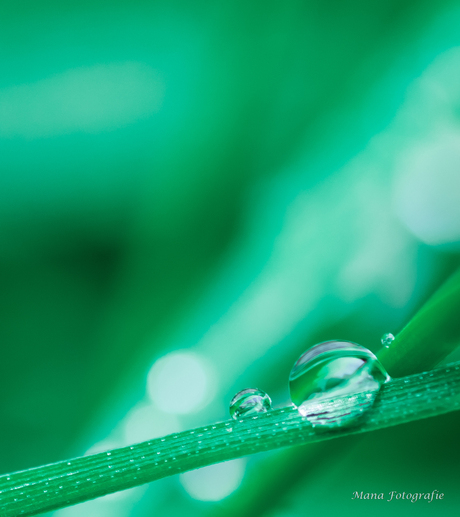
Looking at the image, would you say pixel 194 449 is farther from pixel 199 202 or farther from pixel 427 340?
pixel 199 202

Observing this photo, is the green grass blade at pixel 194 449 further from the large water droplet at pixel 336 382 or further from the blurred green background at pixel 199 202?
the blurred green background at pixel 199 202

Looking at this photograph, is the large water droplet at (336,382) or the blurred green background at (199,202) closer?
the large water droplet at (336,382)

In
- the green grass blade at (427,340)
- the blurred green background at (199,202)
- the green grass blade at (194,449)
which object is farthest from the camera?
the blurred green background at (199,202)

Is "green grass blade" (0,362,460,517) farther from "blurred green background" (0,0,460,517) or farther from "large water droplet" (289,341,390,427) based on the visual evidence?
"blurred green background" (0,0,460,517)

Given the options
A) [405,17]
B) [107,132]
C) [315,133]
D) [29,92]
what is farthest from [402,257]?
[29,92]

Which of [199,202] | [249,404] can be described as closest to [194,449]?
[249,404]

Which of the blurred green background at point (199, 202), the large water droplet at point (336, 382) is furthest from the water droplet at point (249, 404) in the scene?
the blurred green background at point (199, 202)

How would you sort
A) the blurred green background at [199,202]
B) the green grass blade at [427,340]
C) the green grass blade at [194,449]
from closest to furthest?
the green grass blade at [194,449] → the green grass blade at [427,340] → the blurred green background at [199,202]
